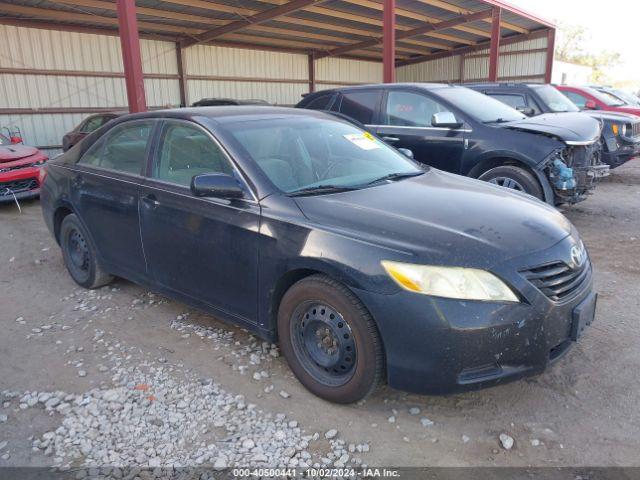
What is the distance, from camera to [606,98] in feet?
38.2

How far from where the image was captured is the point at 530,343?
2.48m

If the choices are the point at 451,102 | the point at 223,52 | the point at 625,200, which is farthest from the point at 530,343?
Answer: the point at 223,52

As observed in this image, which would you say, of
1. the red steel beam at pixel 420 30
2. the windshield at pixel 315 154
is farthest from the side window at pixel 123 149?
the red steel beam at pixel 420 30

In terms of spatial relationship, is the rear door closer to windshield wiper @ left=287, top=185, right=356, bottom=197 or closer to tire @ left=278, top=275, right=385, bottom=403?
windshield wiper @ left=287, top=185, right=356, bottom=197

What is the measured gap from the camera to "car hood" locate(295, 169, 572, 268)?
98.7 inches

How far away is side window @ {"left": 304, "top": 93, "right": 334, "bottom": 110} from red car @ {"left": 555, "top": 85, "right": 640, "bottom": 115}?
667 centimetres

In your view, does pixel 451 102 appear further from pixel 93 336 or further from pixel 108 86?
pixel 108 86

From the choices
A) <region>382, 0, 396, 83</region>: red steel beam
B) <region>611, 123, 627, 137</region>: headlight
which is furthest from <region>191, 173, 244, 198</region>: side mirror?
<region>382, 0, 396, 83</region>: red steel beam

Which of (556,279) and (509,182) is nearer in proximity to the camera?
(556,279)

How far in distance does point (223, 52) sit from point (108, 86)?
14.6 feet

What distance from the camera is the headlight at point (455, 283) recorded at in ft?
7.91

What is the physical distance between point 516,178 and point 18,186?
7219 millimetres

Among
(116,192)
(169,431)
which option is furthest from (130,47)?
(169,431)

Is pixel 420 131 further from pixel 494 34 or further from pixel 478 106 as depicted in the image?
pixel 494 34
